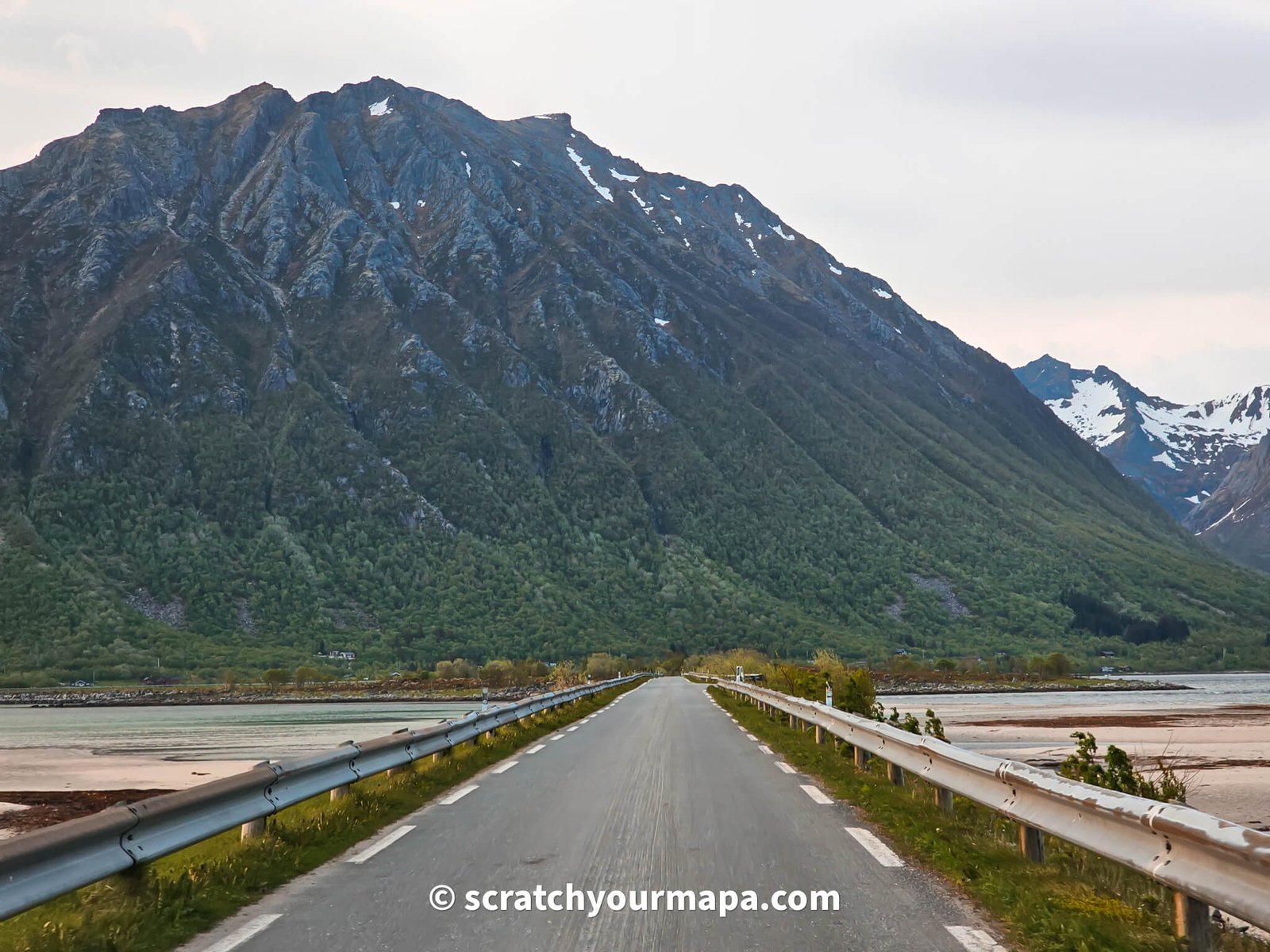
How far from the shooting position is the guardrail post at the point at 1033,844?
27.1ft

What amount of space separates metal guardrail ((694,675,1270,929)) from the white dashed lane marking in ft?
16.3

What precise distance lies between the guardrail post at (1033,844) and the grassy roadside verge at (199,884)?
17.8ft

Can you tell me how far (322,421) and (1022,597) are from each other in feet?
383

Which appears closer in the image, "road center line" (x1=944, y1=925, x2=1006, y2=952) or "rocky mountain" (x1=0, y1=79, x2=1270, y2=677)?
"road center line" (x1=944, y1=925, x2=1006, y2=952)

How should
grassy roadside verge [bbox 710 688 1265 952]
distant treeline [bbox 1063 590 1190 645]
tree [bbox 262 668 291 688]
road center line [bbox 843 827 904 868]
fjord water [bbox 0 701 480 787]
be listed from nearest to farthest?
1. grassy roadside verge [bbox 710 688 1265 952]
2. road center line [bbox 843 827 904 868]
3. fjord water [bbox 0 701 480 787]
4. tree [bbox 262 668 291 688]
5. distant treeline [bbox 1063 590 1190 645]

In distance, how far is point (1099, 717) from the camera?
138 feet

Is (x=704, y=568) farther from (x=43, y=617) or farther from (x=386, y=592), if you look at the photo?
(x=43, y=617)

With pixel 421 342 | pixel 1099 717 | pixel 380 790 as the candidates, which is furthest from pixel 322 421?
pixel 380 790

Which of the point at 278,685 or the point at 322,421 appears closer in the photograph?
the point at 278,685

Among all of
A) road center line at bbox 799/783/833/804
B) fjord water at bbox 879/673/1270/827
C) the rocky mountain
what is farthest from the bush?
the rocky mountain

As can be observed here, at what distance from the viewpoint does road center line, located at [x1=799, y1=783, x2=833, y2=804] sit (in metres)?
12.0

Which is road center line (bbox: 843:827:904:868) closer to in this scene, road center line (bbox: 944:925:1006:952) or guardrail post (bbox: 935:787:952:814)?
guardrail post (bbox: 935:787:952:814)

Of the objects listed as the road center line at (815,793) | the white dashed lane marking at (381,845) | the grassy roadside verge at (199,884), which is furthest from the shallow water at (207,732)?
the road center line at (815,793)

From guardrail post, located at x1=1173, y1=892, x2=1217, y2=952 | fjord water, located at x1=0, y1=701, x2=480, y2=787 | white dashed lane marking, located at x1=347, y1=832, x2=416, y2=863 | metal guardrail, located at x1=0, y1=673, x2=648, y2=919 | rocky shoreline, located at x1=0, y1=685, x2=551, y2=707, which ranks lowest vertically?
rocky shoreline, located at x1=0, y1=685, x2=551, y2=707
